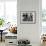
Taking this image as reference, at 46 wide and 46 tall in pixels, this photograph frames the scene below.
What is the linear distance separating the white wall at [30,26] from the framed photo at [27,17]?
0.38ft

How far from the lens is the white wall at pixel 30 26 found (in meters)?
5.34

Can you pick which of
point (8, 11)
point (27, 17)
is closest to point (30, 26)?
point (27, 17)

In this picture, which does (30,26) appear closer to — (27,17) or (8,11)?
(27,17)

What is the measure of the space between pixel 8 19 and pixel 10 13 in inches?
13.4

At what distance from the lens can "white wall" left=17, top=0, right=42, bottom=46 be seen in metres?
5.34

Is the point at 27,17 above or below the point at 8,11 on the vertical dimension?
below

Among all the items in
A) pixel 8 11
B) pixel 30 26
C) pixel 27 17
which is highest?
pixel 8 11

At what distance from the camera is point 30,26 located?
5383 mm

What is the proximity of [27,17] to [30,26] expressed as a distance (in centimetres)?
37

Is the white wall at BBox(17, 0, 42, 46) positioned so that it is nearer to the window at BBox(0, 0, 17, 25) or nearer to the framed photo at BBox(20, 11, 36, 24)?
the framed photo at BBox(20, 11, 36, 24)

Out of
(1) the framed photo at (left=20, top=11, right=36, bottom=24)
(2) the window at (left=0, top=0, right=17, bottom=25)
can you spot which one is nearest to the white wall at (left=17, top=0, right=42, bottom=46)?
(1) the framed photo at (left=20, top=11, right=36, bottom=24)

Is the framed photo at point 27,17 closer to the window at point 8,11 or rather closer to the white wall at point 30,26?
the white wall at point 30,26

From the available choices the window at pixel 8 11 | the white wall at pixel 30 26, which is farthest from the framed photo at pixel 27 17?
the window at pixel 8 11

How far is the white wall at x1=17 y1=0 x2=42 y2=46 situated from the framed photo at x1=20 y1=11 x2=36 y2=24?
0.38 ft
